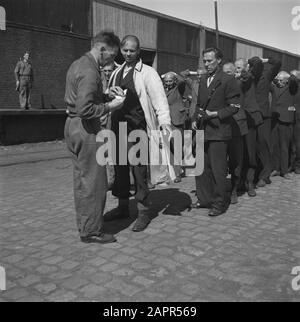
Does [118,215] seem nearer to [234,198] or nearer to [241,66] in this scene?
[234,198]

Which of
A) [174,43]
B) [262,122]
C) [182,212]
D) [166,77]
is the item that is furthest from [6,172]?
[174,43]

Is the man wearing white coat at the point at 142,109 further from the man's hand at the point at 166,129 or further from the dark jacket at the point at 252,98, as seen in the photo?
the dark jacket at the point at 252,98

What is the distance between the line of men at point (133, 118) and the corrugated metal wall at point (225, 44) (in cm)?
2203

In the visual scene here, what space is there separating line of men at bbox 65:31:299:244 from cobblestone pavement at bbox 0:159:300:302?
12.5 inches

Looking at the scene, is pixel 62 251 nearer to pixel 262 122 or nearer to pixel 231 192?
pixel 231 192

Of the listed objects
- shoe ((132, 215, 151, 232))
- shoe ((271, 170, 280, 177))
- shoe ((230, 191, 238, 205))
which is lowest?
shoe ((132, 215, 151, 232))

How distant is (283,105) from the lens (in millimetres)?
7711

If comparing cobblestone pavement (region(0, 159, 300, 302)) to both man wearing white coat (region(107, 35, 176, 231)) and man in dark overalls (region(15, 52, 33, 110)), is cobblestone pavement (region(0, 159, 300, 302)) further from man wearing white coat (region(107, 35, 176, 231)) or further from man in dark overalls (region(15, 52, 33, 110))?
man in dark overalls (region(15, 52, 33, 110))

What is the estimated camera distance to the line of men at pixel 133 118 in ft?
12.8

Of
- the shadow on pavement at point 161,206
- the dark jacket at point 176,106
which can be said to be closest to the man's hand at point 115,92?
the shadow on pavement at point 161,206

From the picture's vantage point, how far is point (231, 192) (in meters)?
6.07

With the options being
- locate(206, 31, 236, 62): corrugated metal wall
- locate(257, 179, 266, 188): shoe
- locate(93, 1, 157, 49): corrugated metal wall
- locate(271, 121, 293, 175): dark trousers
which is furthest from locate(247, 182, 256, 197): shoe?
locate(206, 31, 236, 62): corrugated metal wall

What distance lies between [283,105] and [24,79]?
32.3ft

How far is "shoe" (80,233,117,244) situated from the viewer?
163 inches
